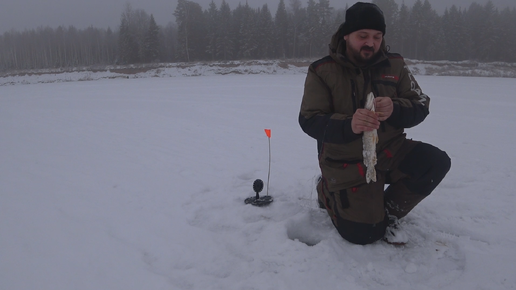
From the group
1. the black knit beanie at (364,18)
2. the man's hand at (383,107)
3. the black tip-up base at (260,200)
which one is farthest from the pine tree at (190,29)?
the man's hand at (383,107)

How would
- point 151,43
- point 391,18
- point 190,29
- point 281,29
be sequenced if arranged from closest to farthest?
1. point 151,43
2. point 190,29
3. point 281,29
4. point 391,18

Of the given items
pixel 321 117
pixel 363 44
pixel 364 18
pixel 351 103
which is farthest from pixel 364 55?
pixel 321 117

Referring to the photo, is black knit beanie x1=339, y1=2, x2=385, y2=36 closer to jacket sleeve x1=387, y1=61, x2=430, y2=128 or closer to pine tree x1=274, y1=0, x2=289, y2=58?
jacket sleeve x1=387, y1=61, x2=430, y2=128

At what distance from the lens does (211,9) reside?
161 ft

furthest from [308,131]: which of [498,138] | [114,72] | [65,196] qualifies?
[114,72]

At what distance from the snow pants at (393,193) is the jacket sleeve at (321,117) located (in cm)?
52

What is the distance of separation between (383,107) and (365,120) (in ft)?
0.79

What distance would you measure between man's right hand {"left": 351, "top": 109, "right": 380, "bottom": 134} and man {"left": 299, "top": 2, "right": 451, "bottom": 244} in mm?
201

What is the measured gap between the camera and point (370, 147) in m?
2.36

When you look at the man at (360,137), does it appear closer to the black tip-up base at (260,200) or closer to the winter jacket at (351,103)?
the winter jacket at (351,103)

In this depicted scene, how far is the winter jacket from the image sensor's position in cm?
254

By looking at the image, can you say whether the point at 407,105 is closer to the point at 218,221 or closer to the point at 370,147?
the point at 370,147

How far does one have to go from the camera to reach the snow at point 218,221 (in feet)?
7.45

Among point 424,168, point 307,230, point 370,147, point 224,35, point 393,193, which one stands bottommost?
point 307,230
